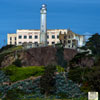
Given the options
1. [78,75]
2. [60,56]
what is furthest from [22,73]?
[60,56]

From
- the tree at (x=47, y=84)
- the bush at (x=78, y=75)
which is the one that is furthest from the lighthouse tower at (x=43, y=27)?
the tree at (x=47, y=84)

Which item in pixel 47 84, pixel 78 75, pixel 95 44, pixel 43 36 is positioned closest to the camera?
pixel 47 84

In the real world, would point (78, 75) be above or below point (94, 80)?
above

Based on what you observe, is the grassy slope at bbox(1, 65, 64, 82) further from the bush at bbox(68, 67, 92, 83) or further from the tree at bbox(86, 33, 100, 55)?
the tree at bbox(86, 33, 100, 55)

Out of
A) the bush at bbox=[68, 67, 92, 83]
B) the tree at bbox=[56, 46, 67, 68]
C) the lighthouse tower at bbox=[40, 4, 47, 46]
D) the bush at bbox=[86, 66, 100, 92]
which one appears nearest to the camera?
the bush at bbox=[86, 66, 100, 92]

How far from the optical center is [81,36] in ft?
363

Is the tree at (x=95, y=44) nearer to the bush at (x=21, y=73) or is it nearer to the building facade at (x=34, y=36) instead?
the building facade at (x=34, y=36)

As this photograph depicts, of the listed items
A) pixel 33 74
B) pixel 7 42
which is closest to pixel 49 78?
pixel 33 74

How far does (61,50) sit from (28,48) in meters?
6.74

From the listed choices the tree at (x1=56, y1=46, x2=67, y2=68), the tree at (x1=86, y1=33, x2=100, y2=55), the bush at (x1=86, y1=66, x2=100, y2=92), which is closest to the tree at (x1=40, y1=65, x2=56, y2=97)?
the bush at (x1=86, y1=66, x2=100, y2=92)

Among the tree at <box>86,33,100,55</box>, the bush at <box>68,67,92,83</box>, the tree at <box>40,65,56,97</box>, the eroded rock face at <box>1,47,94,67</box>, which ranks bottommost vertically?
the tree at <box>40,65,56,97</box>

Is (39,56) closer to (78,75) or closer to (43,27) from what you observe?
(43,27)

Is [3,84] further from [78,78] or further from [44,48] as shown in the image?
[44,48]

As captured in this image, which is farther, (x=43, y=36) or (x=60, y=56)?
(x=43, y=36)
